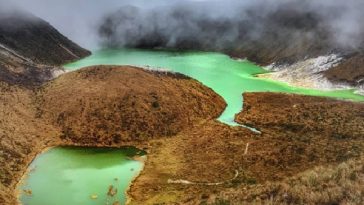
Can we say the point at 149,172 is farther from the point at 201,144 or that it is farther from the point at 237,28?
the point at 237,28

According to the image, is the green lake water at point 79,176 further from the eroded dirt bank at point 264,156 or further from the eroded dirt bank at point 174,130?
the eroded dirt bank at point 264,156

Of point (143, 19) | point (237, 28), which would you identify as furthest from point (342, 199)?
point (143, 19)

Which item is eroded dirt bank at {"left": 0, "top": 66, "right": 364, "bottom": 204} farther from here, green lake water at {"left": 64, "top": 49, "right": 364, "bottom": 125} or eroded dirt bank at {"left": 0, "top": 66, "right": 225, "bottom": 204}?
green lake water at {"left": 64, "top": 49, "right": 364, "bottom": 125}

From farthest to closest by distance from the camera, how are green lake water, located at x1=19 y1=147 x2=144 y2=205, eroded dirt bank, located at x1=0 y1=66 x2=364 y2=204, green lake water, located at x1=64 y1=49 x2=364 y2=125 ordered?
green lake water, located at x1=64 y1=49 x2=364 y2=125 → eroded dirt bank, located at x1=0 y1=66 x2=364 y2=204 → green lake water, located at x1=19 y1=147 x2=144 y2=205

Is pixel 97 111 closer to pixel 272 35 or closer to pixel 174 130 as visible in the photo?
pixel 174 130

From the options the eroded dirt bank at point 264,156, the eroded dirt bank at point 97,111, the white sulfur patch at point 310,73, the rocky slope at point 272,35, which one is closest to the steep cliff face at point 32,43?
the eroded dirt bank at point 97,111

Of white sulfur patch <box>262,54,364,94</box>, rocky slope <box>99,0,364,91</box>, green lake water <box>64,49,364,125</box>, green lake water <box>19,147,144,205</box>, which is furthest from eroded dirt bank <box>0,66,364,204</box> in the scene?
rocky slope <box>99,0,364,91</box>

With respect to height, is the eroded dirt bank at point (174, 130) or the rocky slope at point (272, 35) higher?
the rocky slope at point (272, 35)
